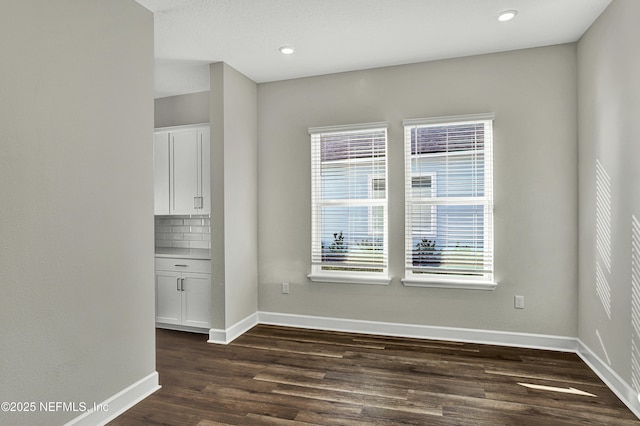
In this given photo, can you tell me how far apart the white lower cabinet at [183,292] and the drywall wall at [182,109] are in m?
1.81

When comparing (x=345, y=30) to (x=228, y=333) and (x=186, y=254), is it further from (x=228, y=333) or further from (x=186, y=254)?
(x=228, y=333)

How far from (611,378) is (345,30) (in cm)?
334

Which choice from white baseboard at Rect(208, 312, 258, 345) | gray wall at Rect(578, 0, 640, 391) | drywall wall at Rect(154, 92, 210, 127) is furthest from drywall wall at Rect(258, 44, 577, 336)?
drywall wall at Rect(154, 92, 210, 127)

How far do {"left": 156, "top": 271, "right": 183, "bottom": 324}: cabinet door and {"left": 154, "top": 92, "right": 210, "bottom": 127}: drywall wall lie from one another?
6.39ft

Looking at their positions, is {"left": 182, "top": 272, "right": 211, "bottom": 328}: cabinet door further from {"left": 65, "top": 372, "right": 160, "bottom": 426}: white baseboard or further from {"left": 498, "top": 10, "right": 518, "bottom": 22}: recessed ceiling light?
{"left": 498, "top": 10, "right": 518, "bottom": 22}: recessed ceiling light

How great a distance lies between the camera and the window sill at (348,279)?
3859 mm

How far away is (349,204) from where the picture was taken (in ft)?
13.1

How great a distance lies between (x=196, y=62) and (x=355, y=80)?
1.65m

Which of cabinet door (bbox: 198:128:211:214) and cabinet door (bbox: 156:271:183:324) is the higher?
cabinet door (bbox: 198:128:211:214)

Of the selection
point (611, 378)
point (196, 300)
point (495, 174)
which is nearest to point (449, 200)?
point (495, 174)

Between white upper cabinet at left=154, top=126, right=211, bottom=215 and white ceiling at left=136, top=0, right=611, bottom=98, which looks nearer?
white ceiling at left=136, top=0, right=611, bottom=98

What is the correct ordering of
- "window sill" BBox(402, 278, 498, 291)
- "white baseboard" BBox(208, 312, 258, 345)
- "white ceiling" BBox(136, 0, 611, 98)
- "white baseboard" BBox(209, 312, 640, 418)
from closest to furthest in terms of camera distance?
"white ceiling" BBox(136, 0, 611, 98), "white baseboard" BBox(209, 312, 640, 418), "window sill" BBox(402, 278, 498, 291), "white baseboard" BBox(208, 312, 258, 345)

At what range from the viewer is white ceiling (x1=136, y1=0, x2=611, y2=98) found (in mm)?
2713

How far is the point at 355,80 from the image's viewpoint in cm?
397
